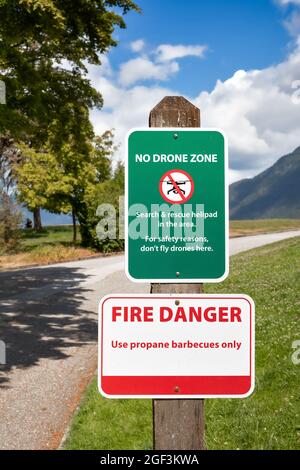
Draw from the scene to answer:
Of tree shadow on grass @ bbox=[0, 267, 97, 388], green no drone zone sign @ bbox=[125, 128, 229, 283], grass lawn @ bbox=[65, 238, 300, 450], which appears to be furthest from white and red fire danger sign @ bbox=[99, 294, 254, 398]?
tree shadow on grass @ bbox=[0, 267, 97, 388]

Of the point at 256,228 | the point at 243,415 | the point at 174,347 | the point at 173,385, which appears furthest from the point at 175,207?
the point at 256,228

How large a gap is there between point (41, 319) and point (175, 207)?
37.3ft

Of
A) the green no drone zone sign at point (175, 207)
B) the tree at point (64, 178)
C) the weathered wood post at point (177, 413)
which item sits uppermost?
the tree at point (64, 178)

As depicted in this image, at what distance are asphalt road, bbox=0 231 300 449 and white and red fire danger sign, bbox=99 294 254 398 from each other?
4087mm

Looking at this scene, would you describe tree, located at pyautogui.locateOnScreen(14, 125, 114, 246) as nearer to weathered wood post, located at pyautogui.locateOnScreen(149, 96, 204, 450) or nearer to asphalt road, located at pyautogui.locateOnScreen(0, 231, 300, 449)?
asphalt road, located at pyautogui.locateOnScreen(0, 231, 300, 449)

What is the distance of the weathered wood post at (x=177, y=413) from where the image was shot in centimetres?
344

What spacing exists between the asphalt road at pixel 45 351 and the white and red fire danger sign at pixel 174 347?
409cm

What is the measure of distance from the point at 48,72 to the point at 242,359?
16.2 m

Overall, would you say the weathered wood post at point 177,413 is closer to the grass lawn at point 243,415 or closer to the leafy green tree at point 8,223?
the grass lawn at point 243,415

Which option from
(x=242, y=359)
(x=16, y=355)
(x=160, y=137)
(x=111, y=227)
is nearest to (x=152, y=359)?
(x=242, y=359)

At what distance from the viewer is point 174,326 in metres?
3.37

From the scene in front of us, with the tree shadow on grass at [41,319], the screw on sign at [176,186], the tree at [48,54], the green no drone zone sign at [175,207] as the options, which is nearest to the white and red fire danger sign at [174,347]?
the green no drone zone sign at [175,207]

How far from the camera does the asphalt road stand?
7.57 metres
